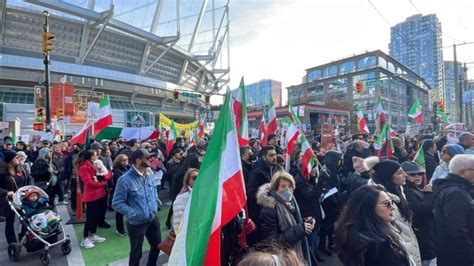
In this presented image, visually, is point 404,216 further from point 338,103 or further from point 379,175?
point 338,103

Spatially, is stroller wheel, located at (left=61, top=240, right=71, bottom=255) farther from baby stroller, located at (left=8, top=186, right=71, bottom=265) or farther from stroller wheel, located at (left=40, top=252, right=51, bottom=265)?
stroller wheel, located at (left=40, top=252, right=51, bottom=265)

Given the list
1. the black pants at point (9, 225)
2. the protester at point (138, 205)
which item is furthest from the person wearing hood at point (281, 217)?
the black pants at point (9, 225)

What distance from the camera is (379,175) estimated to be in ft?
11.0

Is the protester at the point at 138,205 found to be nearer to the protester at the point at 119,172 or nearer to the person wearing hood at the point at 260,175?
the person wearing hood at the point at 260,175

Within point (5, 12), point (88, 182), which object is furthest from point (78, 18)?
point (88, 182)

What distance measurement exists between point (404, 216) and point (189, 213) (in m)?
2.20

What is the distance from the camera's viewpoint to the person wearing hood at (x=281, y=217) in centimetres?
313

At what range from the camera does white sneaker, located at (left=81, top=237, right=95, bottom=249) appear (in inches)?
226

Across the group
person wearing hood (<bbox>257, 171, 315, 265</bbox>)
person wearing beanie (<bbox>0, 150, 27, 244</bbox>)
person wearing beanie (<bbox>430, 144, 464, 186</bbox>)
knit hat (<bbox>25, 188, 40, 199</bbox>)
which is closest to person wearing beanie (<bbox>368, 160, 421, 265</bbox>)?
person wearing hood (<bbox>257, 171, 315, 265</bbox>)

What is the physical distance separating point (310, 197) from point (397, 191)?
1.54 metres

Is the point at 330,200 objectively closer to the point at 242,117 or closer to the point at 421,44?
the point at 242,117

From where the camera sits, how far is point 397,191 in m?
3.18

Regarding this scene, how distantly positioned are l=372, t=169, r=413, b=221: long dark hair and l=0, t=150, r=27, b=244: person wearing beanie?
5.47 metres

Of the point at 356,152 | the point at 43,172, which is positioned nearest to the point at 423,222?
the point at 356,152
